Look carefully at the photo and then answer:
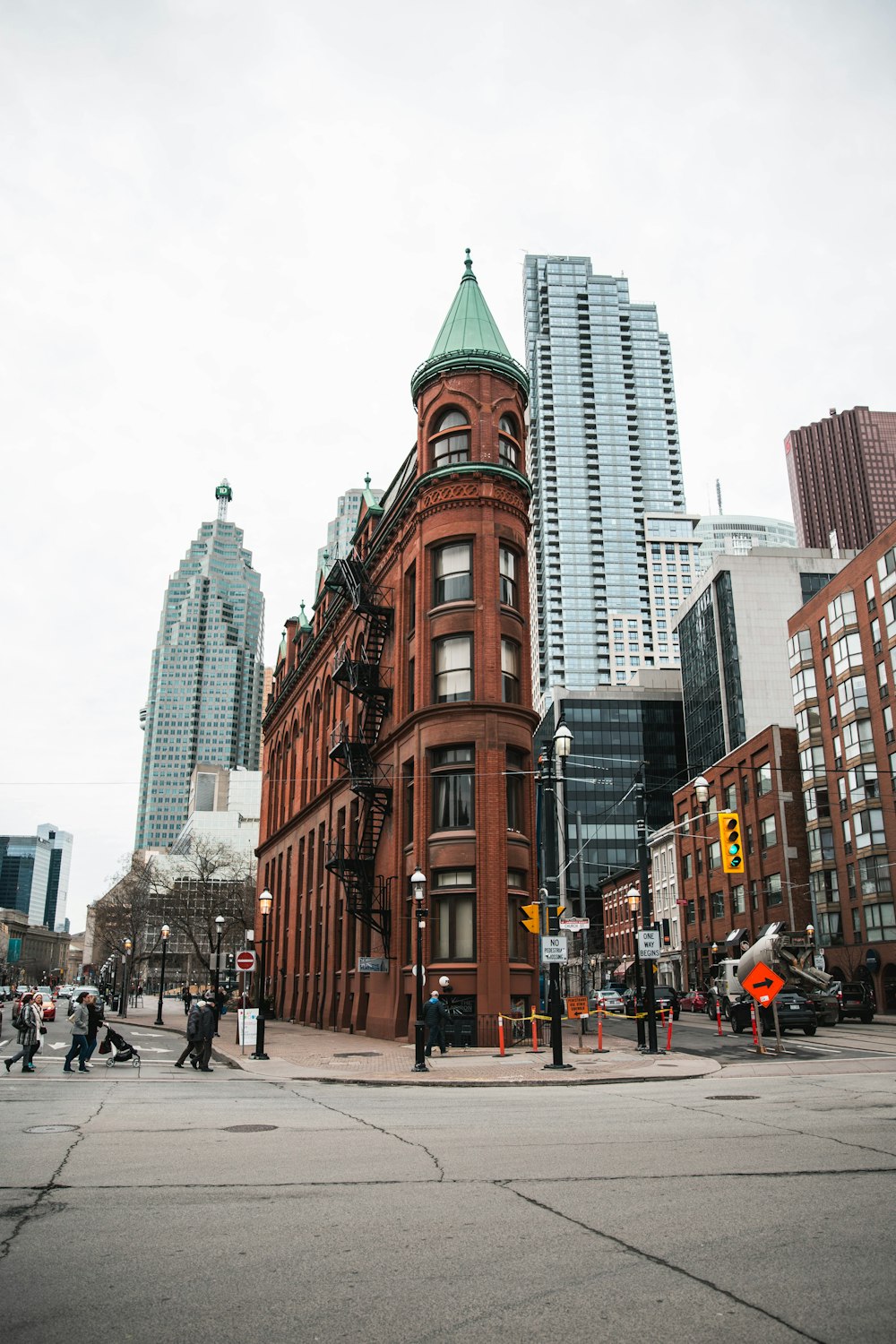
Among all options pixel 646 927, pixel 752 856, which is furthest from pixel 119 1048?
pixel 752 856

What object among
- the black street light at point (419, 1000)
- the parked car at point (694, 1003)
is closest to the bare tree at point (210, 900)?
the parked car at point (694, 1003)

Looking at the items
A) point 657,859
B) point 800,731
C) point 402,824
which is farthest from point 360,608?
point 657,859

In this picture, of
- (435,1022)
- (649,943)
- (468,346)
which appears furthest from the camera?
(468,346)

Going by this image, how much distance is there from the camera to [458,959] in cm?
3100

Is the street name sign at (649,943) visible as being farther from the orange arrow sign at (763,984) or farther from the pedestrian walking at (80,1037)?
the pedestrian walking at (80,1037)

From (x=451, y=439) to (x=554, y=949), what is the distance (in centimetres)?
1909

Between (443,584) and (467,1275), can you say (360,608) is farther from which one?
(467,1275)

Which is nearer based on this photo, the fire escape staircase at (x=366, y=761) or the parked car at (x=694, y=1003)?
the fire escape staircase at (x=366, y=761)

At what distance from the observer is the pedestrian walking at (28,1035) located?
81.0ft

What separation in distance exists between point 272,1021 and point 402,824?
78.5 feet

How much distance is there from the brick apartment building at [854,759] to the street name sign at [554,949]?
1586 inches

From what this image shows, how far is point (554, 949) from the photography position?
24.7 meters

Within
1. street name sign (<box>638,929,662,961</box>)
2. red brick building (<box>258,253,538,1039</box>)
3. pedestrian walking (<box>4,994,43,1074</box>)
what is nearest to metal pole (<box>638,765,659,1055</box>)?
street name sign (<box>638,929,662,961</box>)

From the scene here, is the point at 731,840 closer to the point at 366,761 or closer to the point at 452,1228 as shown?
the point at 366,761
